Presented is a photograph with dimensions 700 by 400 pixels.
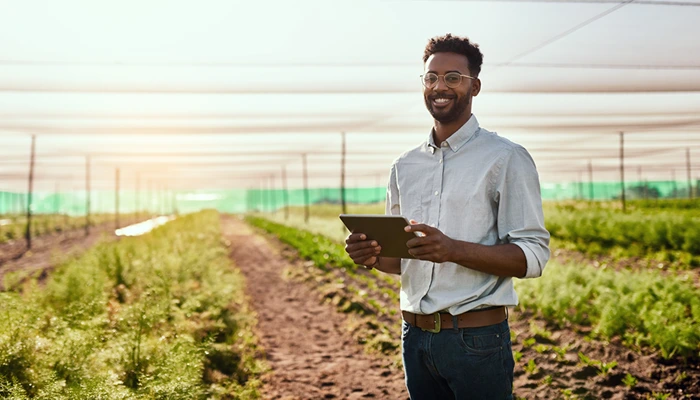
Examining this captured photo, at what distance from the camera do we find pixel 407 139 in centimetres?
1289

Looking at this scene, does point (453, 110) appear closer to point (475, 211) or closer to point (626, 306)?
point (475, 211)

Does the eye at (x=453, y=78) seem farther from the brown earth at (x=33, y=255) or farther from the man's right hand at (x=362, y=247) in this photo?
the brown earth at (x=33, y=255)

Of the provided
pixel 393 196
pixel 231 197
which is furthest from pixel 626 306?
pixel 231 197

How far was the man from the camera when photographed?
5.57ft

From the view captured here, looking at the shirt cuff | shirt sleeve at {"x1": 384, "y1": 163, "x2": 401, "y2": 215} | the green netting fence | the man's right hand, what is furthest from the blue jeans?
the green netting fence

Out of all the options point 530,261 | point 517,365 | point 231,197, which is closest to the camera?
point 530,261

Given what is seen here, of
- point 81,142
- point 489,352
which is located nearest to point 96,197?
point 81,142

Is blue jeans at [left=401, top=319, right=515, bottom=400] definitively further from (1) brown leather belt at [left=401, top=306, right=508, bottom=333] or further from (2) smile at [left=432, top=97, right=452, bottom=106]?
(2) smile at [left=432, top=97, right=452, bottom=106]

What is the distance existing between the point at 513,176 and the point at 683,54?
4.76 m

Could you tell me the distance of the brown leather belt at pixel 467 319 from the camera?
174 centimetres

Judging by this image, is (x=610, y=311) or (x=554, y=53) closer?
(x=610, y=311)

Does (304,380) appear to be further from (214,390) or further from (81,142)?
(81,142)

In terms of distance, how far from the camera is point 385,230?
171 cm

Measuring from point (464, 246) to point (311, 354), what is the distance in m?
4.10
